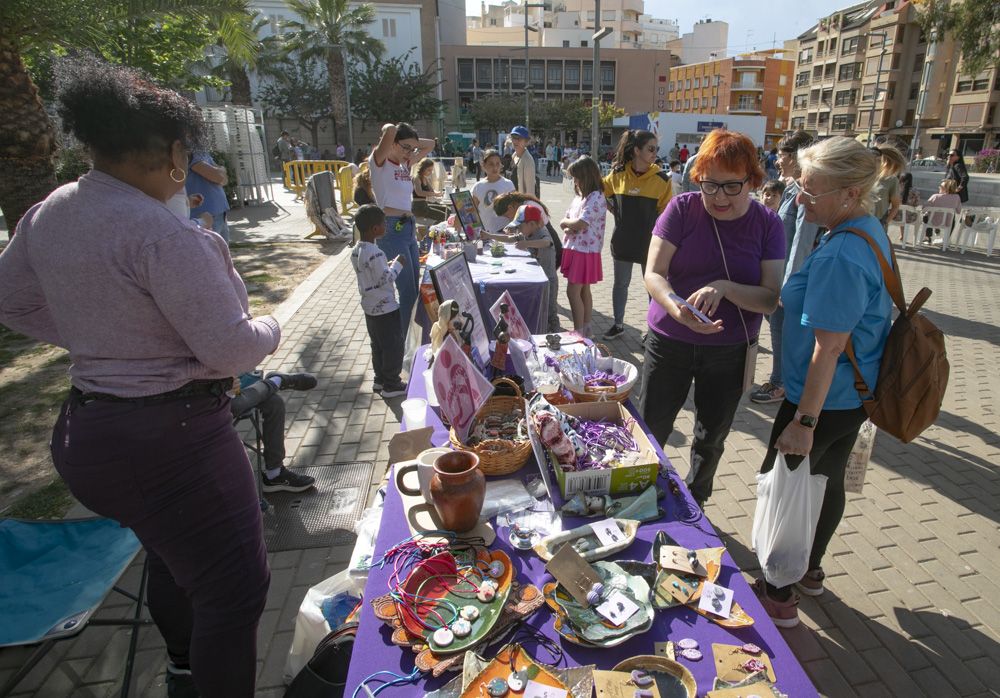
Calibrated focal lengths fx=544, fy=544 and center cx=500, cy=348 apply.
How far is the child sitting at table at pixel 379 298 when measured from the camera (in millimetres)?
4031

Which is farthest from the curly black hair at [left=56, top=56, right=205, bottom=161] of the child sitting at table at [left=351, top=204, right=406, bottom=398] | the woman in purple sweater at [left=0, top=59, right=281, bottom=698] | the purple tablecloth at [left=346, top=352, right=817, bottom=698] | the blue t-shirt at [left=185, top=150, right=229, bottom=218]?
the blue t-shirt at [left=185, top=150, right=229, bottom=218]

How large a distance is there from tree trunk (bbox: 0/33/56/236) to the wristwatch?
290 inches

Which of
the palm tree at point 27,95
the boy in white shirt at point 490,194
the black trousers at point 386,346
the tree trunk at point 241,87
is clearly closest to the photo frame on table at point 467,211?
the boy in white shirt at point 490,194

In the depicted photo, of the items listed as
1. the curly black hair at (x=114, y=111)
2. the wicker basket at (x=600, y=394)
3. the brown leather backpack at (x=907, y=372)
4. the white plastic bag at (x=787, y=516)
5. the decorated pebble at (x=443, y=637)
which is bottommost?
the white plastic bag at (x=787, y=516)

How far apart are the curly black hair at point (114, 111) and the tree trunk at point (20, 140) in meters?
5.86

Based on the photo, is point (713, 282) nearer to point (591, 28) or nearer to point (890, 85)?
point (890, 85)

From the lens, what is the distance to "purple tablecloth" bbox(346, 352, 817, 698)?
1.24m

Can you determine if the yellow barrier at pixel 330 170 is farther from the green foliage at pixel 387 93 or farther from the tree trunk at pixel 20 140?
the green foliage at pixel 387 93

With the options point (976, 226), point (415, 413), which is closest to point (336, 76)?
point (976, 226)

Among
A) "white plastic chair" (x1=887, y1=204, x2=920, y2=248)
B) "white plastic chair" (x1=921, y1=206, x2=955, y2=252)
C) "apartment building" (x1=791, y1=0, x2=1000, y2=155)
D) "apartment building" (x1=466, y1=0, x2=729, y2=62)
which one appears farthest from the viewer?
"apartment building" (x1=466, y1=0, x2=729, y2=62)

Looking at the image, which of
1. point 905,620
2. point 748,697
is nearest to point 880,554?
point 905,620

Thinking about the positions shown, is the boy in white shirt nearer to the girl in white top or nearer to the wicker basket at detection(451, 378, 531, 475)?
the girl in white top

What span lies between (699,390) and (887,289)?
0.85 m

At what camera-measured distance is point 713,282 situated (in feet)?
7.55
